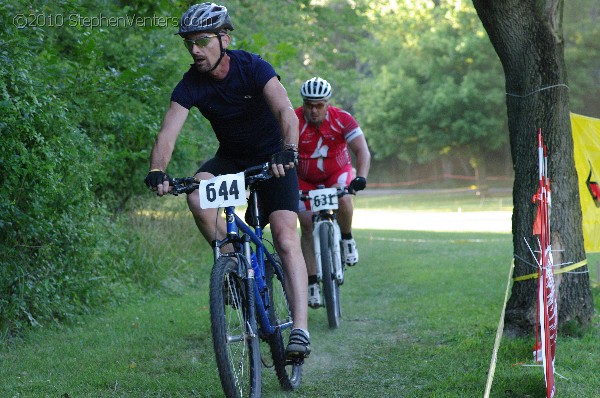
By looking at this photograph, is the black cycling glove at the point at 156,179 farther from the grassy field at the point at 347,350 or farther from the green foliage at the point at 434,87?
the green foliage at the point at 434,87

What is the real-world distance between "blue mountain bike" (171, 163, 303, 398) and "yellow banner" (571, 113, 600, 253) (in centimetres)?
392

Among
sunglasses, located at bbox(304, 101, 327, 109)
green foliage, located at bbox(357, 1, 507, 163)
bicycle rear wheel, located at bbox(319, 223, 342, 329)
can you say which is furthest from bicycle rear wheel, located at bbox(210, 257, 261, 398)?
green foliage, located at bbox(357, 1, 507, 163)

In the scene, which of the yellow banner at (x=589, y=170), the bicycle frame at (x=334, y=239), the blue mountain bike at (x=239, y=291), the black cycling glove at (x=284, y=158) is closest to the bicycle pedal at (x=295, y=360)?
the blue mountain bike at (x=239, y=291)

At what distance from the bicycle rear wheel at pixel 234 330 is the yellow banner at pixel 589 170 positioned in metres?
4.23

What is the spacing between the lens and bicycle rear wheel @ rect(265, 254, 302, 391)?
5707 millimetres

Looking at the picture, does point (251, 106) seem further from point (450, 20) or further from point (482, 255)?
point (450, 20)

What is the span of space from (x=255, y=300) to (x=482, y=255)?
1044 cm

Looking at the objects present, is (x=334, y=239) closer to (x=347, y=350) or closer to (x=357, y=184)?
(x=357, y=184)

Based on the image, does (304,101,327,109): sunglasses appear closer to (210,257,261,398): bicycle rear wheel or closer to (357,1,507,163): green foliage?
(210,257,261,398): bicycle rear wheel

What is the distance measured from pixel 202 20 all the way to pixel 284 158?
0.93 metres

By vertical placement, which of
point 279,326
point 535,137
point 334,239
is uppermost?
point 535,137

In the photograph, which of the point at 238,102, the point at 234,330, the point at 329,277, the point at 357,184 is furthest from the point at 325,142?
the point at 234,330

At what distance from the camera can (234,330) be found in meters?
5.07

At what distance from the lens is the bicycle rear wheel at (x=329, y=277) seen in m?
8.35
